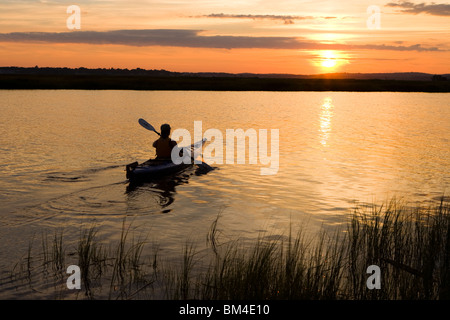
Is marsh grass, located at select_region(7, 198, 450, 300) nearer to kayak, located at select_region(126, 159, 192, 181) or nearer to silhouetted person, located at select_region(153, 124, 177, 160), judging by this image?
kayak, located at select_region(126, 159, 192, 181)

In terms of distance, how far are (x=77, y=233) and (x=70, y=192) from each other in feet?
14.4

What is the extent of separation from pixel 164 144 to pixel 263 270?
10739 mm

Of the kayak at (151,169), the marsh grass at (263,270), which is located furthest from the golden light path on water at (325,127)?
the marsh grass at (263,270)

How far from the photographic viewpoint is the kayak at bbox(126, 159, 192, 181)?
52.2 feet

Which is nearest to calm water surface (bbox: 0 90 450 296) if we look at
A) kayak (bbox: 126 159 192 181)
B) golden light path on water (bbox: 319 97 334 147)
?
golden light path on water (bbox: 319 97 334 147)

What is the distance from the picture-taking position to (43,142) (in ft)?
84.8

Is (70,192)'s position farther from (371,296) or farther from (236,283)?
(371,296)

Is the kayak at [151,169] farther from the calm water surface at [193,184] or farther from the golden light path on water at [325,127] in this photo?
the golden light path on water at [325,127]

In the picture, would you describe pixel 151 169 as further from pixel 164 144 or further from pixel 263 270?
pixel 263 270

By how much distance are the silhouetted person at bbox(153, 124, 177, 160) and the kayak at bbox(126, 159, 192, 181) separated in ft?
0.96

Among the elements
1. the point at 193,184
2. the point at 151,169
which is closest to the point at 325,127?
the point at 193,184

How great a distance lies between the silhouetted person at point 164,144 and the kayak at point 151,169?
29cm

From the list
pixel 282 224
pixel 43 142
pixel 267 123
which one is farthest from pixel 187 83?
pixel 282 224

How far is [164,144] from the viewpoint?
57.3 feet
